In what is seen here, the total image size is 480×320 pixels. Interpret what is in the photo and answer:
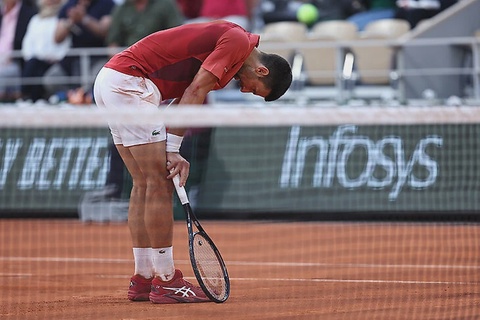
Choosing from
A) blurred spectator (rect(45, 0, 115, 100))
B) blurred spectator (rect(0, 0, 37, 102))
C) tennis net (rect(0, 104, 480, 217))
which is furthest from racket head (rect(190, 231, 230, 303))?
blurred spectator (rect(0, 0, 37, 102))

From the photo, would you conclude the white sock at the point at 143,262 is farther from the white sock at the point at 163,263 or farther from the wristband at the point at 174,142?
the wristband at the point at 174,142

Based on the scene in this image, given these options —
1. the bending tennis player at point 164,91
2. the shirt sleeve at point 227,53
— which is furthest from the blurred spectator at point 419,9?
the shirt sleeve at point 227,53

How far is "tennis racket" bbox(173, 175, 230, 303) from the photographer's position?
5.91 metres

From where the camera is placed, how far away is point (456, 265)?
7.84 m

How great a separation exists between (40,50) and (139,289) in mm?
7348

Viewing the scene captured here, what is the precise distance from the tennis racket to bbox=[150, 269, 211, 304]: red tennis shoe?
0.15m

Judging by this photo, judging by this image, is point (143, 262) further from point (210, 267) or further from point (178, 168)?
point (178, 168)

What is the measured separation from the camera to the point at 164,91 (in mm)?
6285

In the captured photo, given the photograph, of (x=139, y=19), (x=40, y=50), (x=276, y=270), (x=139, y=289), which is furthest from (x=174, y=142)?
(x=40, y=50)

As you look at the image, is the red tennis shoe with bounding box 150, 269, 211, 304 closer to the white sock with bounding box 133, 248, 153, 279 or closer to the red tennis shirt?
the white sock with bounding box 133, 248, 153, 279

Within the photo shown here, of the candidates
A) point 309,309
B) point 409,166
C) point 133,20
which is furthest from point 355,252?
point 133,20

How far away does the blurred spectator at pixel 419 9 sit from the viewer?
12812 mm

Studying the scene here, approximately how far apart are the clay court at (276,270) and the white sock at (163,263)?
0.74ft

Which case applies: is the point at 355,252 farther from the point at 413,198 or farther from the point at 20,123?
the point at 20,123
